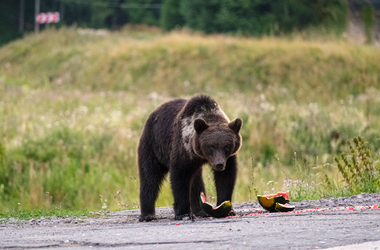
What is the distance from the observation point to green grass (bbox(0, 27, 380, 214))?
10.2m

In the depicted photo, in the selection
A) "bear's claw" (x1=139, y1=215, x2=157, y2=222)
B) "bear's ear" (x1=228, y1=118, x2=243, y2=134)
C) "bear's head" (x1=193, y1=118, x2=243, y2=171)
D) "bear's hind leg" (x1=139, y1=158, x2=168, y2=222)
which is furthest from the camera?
"bear's hind leg" (x1=139, y1=158, x2=168, y2=222)

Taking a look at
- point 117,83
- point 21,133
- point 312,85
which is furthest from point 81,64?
point 21,133

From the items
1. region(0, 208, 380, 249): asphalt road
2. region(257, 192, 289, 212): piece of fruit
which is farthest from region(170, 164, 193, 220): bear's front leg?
region(257, 192, 289, 212): piece of fruit

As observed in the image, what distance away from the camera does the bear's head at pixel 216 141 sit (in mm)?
5453

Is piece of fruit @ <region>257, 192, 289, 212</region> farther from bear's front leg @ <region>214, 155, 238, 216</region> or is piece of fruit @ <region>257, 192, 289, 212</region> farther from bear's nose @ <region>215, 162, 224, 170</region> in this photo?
bear's nose @ <region>215, 162, 224, 170</region>

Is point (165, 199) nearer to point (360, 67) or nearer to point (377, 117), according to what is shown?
point (377, 117)

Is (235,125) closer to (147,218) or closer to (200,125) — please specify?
(200,125)

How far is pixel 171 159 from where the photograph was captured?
19.7ft

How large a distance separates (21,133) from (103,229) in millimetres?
8259

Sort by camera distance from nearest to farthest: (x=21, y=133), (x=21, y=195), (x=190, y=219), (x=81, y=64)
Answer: (x=190, y=219) < (x=21, y=195) < (x=21, y=133) < (x=81, y=64)

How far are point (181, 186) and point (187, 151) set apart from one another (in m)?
0.41

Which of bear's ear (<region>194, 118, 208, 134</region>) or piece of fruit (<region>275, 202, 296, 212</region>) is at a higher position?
bear's ear (<region>194, 118, 208, 134</region>)

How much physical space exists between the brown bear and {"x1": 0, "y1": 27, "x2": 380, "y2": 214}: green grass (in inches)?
55.8

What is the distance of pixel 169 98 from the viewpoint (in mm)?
20609
